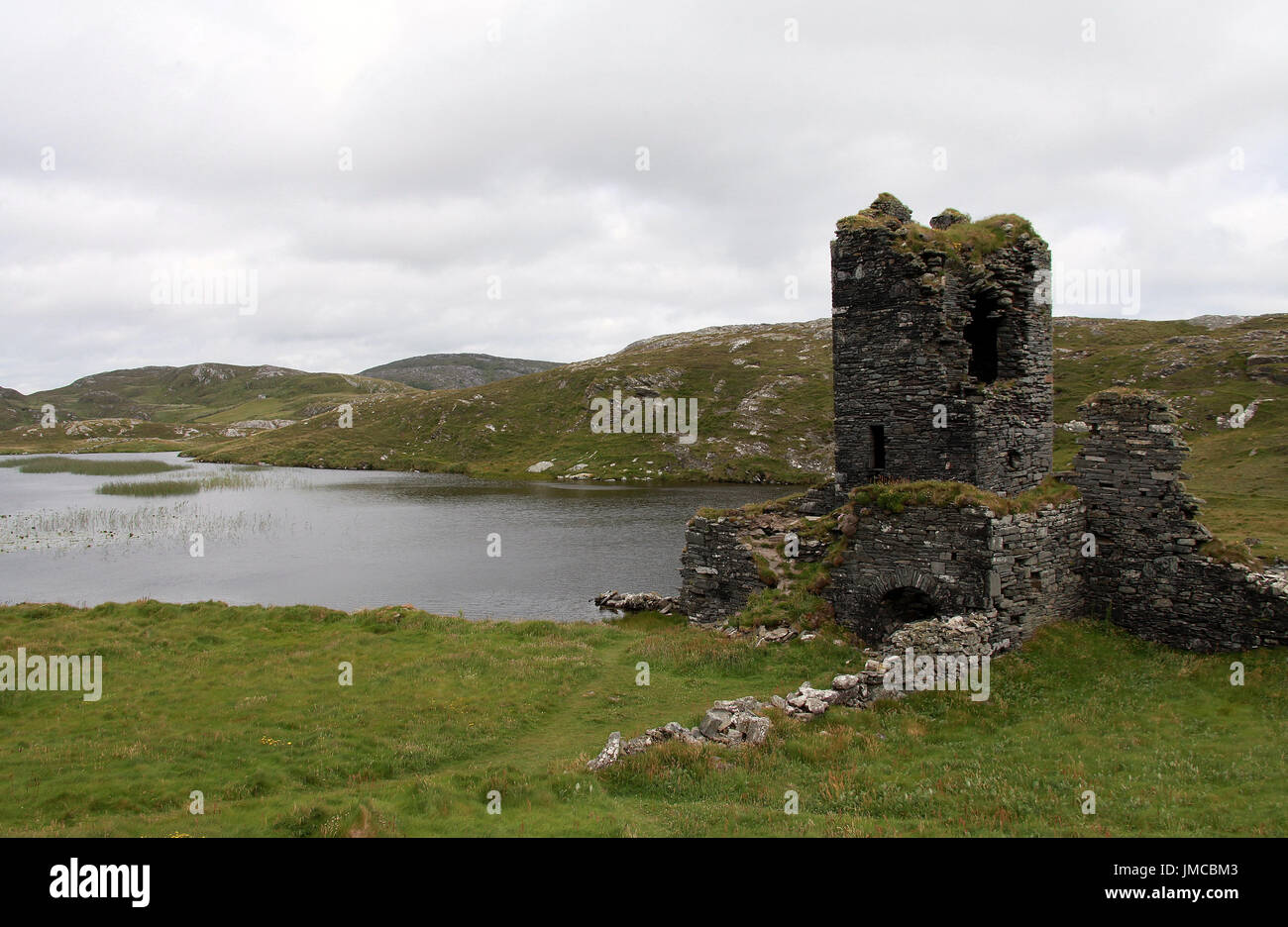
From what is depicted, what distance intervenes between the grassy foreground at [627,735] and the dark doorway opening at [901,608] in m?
1.60

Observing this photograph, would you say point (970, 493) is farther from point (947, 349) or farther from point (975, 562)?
point (947, 349)

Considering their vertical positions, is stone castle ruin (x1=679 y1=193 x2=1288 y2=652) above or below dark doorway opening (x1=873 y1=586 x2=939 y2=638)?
Answer: above

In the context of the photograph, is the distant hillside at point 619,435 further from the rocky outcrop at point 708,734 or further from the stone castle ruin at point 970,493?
the rocky outcrop at point 708,734

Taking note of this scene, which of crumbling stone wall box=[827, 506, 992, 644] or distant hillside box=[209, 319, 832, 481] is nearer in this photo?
crumbling stone wall box=[827, 506, 992, 644]

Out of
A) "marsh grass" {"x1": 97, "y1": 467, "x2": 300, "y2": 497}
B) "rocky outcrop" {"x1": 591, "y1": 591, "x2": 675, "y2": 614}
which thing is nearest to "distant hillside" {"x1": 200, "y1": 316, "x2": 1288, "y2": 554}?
"marsh grass" {"x1": 97, "y1": 467, "x2": 300, "y2": 497}

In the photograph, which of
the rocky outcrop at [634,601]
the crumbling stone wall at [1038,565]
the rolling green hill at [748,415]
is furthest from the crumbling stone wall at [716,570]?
the rolling green hill at [748,415]

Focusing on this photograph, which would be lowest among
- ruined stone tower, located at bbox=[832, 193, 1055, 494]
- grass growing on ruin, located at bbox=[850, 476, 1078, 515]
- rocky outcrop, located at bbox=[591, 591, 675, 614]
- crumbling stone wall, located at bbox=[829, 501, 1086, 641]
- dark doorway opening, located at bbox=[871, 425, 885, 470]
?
rocky outcrop, located at bbox=[591, 591, 675, 614]

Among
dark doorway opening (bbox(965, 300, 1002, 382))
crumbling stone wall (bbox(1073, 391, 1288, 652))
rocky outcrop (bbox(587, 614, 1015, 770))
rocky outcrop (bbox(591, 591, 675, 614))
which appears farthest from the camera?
rocky outcrop (bbox(591, 591, 675, 614))

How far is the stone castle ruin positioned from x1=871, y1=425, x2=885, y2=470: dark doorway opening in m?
0.07

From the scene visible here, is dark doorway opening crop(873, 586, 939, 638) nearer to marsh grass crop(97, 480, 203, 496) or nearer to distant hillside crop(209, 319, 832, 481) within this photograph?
distant hillside crop(209, 319, 832, 481)

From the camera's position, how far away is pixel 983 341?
82.2 ft

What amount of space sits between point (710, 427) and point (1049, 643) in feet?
329

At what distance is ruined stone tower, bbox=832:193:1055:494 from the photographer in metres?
22.8
